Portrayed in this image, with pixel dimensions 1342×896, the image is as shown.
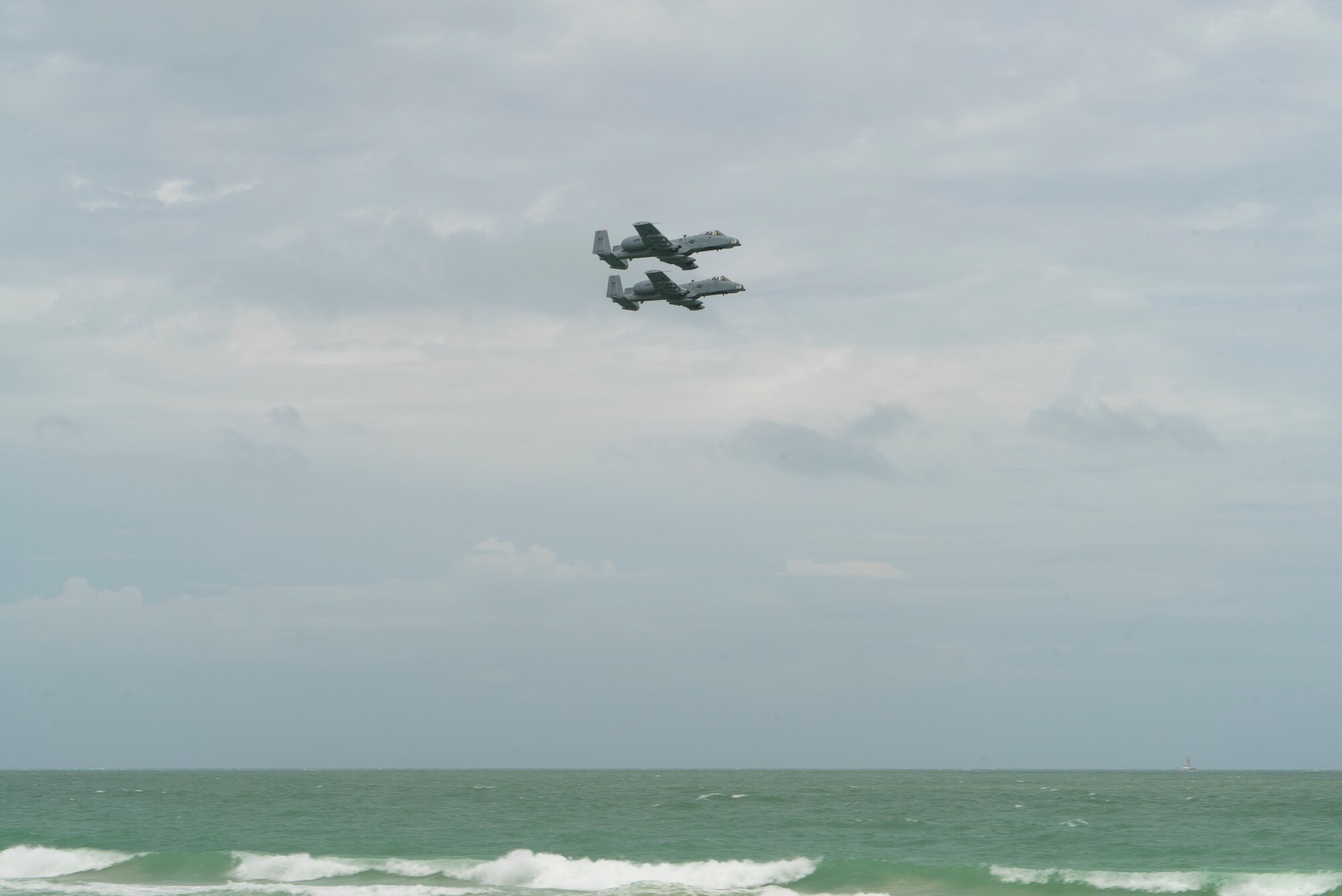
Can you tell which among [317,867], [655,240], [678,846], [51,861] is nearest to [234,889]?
[317,867]

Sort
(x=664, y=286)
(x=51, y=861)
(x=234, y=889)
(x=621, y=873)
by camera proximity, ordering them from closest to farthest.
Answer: (x=234, y=889) → (x=621, y=873) → (x=51, y=861) → (x=664, y=286)

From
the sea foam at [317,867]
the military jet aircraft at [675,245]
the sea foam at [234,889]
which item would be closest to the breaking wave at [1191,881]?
the sea foam at [234,889]

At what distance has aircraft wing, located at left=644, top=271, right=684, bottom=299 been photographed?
61.9 meters

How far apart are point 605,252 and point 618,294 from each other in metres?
2.89

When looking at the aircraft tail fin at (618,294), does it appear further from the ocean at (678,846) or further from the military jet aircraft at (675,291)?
the ocean at (678,846)

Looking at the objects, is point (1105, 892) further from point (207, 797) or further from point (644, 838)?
point (207, 797)

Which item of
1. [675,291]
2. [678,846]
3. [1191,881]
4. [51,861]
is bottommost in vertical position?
[51,861]

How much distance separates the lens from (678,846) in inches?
2162

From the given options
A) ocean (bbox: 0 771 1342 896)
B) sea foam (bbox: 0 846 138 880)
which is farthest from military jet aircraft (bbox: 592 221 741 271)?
sea foam (bbox: 0 846 138 880)

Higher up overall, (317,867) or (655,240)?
(655,240)

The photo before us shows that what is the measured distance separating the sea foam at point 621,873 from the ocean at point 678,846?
95mm

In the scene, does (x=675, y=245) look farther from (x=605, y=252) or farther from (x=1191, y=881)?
(x=1191, y=881)

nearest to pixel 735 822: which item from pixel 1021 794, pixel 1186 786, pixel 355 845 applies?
pixel 355 845

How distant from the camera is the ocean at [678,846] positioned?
4331 cm
